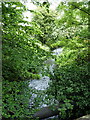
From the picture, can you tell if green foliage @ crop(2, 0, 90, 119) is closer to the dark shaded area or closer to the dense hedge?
the dense hedge

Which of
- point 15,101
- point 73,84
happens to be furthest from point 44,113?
point 15,101

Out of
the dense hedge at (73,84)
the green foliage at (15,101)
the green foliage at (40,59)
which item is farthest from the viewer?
the dense hedge at (73,84)

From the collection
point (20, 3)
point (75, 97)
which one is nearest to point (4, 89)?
point (20, 3)

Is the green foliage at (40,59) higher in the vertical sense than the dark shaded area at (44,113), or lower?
higher

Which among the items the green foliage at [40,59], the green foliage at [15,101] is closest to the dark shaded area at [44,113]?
the green foliage at [40,59]

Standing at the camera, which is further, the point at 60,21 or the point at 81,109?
the point at 81,109

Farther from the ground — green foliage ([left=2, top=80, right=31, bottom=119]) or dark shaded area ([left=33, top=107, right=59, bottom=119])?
green foliage ([left=2, top=80, right=31, bottom=119])

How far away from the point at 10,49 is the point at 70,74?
1859 millimetres

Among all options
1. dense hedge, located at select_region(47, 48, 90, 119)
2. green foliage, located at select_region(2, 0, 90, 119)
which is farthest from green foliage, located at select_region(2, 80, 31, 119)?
dense hedge, located at select_region(47, 48, 90, 119)

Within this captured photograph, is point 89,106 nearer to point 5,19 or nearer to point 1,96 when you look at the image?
point 1,96

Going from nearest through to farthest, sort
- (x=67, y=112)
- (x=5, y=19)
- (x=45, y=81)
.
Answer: (x=5, y=19) < (x=67, y=112) < (x=45, y=81)

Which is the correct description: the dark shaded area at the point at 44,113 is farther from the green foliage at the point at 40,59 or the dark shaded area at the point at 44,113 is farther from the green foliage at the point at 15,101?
the green foliage at the point at 15,101

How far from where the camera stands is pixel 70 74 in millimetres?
3082

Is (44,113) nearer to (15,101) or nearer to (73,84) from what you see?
(73,84)
